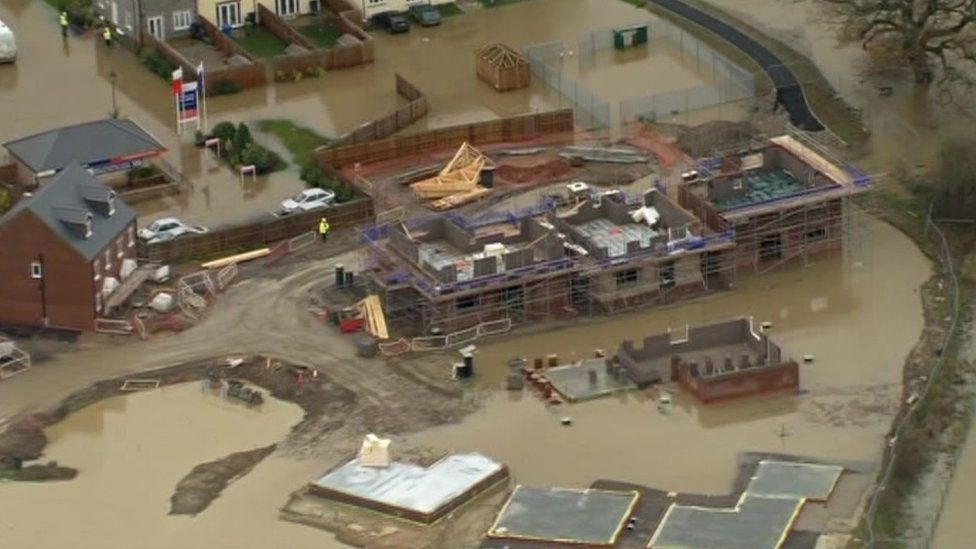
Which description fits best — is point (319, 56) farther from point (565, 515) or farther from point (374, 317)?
point (565, 515)

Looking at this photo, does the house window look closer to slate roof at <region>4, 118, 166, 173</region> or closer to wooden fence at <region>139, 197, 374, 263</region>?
slate roof at <region>4, 118, 166, 173</region>

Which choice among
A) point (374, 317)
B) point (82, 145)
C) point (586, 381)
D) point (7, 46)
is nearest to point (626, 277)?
point (586, 381)

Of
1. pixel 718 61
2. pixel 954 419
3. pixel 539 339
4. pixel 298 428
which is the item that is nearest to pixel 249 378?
pixel 298 428

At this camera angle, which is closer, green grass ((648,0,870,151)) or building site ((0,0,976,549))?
building site ((0,0,976,549))

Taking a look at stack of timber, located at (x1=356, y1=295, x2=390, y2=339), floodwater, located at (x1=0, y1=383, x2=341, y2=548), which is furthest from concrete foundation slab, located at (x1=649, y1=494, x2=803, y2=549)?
stack of timber, located at (x1=356, y1=295, x2=390, y2=339)

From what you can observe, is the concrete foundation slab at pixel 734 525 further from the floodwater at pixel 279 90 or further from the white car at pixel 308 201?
the floodwater at pixel 279 90

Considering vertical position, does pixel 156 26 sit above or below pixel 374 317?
above
